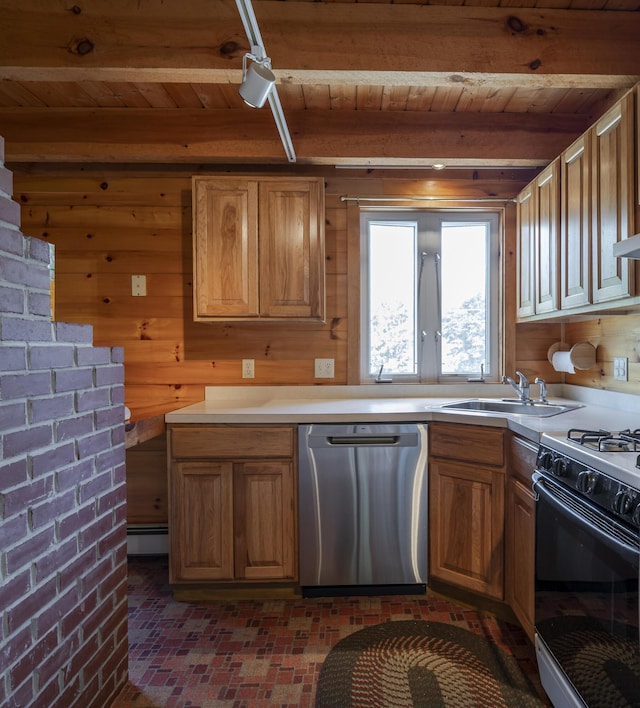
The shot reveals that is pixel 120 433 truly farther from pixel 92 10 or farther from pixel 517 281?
pixel 517 281

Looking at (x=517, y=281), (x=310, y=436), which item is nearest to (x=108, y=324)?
(x=310, y=436)

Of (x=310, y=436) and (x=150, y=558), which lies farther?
(x=150, y=558)

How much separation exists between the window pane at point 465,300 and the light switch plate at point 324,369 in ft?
2.40

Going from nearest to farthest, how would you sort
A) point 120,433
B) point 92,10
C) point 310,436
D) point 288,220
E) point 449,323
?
point 120,433, point 92,10, point 310,436, point 288,220, point 449,323

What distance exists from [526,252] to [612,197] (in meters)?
0.78

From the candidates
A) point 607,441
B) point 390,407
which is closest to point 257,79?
point 390,407

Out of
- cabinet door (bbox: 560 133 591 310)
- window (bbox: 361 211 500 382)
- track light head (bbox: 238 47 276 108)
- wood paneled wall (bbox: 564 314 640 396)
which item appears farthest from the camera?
window (bbox: 361 211 500 382)

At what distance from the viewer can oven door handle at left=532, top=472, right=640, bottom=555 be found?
106 cm

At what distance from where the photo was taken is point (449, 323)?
9.02 feet

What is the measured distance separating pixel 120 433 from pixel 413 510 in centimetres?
135

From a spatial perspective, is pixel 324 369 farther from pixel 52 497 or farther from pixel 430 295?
pixel 52 497

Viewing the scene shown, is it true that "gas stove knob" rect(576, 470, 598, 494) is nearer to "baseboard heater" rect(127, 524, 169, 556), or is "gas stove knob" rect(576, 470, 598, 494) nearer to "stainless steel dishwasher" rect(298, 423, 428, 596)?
"stainless steel dishwasher" rect(298, 423, 428, 596)

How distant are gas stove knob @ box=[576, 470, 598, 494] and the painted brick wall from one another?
58.0 inches

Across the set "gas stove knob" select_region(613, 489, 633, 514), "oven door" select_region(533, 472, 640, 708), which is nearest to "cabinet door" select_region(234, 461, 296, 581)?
"oven door" select_region(533, 472, 640, 708)
